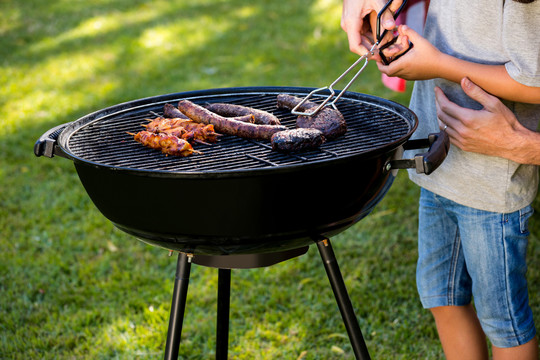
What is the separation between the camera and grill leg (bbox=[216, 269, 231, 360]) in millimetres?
2133

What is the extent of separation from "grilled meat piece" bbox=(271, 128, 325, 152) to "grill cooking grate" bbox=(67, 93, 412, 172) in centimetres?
2

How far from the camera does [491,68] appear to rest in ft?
5.74

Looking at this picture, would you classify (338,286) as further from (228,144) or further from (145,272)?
(145,272)

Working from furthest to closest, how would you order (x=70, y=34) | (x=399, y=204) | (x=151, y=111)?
(x=70, y=34), (x=399, y=204), (x=151, y=111)

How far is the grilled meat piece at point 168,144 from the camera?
1721 mm

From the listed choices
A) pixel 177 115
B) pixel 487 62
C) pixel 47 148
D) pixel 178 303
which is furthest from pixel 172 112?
pixel 487 62

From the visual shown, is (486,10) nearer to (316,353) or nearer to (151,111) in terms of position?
(151,111)

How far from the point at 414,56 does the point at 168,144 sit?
77cm

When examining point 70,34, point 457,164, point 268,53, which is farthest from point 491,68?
point 70,34

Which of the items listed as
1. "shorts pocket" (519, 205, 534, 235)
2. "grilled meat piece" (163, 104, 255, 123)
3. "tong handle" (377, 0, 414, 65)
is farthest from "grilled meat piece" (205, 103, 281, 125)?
"shorts pocket" (519, 205, 534, 235)

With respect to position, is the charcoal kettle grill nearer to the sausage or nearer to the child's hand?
the sausage

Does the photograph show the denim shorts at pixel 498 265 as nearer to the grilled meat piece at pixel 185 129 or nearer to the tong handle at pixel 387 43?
the tong handle at pixel 387 43

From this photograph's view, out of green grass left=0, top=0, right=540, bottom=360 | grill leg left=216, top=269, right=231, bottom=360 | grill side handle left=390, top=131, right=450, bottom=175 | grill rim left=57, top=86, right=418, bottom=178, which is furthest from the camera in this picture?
green grass left=0, top=0, right=540, bottom=360

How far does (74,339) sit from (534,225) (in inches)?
105
